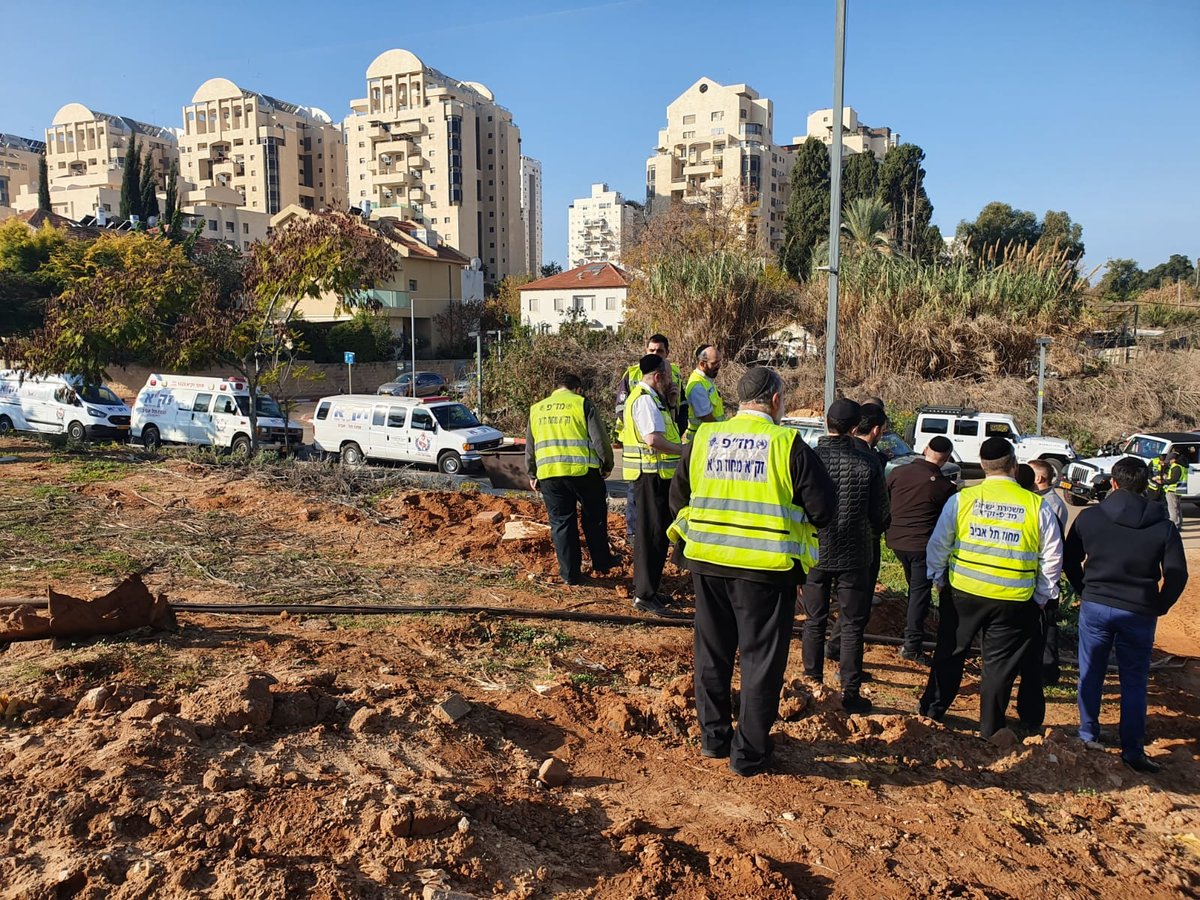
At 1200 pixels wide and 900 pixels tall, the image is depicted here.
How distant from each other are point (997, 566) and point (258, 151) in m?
108

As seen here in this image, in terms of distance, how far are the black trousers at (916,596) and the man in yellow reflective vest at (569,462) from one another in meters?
2.48

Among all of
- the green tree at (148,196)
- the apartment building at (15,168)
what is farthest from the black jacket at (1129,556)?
the apartment building at (15,168)

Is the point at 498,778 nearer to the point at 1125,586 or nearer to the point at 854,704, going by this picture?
the point at 854,704

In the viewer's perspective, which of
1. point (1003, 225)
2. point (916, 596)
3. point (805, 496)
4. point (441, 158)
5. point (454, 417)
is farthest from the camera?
point (441, 158)

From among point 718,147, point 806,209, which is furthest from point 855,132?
point 806,209

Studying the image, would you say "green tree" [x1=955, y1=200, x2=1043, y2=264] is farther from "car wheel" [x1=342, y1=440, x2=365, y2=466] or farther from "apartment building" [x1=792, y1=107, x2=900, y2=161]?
"car wheel" [x1=342, y1=440, x2=365, y2=466]

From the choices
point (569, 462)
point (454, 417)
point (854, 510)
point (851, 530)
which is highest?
point (569, 462)

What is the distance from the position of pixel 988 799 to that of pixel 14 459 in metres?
15.1

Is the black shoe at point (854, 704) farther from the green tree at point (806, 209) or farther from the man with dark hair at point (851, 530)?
the green tree at point (806, 209)

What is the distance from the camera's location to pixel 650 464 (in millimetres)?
7066

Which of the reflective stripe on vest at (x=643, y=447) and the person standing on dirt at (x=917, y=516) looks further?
the reflective stripe on vest at (x=643, y=447)

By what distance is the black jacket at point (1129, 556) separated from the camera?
17.1ft

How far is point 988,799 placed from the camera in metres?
4.30

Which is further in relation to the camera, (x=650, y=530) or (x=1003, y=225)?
(x=1003, y=225)
